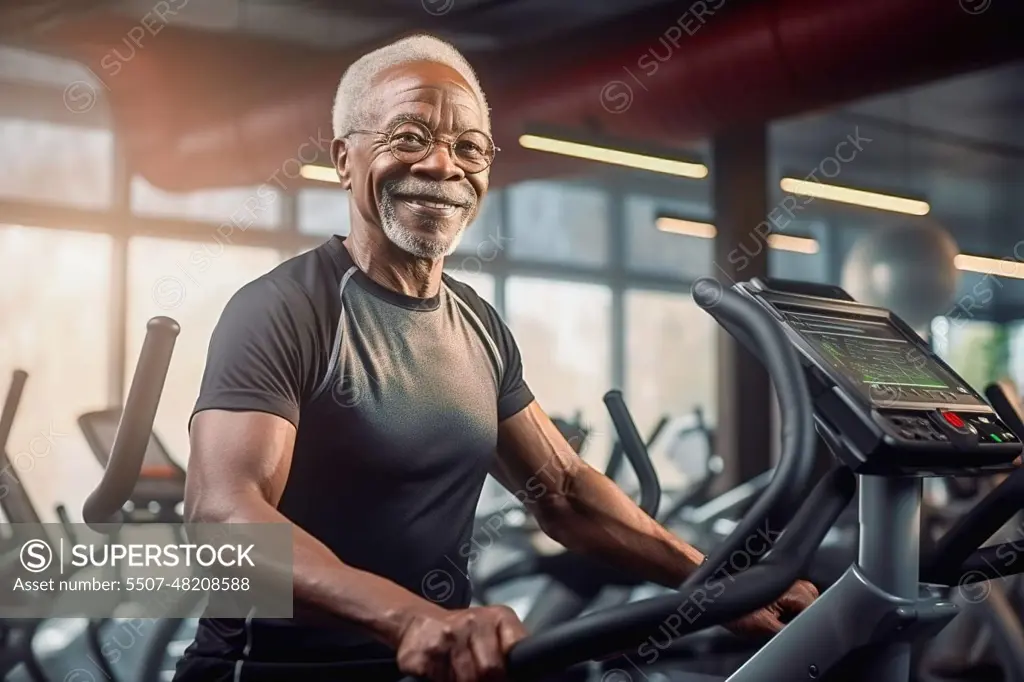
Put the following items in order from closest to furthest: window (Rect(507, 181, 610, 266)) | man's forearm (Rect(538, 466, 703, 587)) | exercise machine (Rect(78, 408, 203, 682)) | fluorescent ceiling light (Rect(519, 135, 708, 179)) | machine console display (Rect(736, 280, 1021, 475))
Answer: machine console display (Rect(736, 280, 1021, 475)) < man's forearm (Rect(538, 466, 703, 587)) < exercise machine (Rect(78, 408, 203, 682)) < fluorescent ceiling light (Rect(519, 135, 708, 179)) < window (Rect(507, 181, 610, 266))

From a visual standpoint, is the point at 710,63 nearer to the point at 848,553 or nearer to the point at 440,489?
the point at 848,553

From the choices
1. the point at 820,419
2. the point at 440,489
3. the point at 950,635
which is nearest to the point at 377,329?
the point at 440,489

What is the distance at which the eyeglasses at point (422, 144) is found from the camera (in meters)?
1.80

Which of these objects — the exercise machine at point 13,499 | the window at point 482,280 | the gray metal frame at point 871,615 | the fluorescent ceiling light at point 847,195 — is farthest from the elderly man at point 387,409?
the fluorescent ceiling light at point 847,195

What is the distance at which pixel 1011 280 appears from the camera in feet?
19.7

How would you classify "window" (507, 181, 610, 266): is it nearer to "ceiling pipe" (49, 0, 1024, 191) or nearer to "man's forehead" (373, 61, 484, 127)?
"ceiling pipe" (49, 0, 1024, 191)

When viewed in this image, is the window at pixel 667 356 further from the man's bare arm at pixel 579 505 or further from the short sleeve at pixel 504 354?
the man's bare arm at pixel 579 505

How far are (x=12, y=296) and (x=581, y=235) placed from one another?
2.41 metres

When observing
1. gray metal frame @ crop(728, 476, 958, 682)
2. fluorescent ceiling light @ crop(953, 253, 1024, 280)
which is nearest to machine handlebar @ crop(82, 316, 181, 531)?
gray metal frame @ crop(728, 476, 958, 682)

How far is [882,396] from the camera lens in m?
1.15

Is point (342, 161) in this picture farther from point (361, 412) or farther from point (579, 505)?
point (579, 505)

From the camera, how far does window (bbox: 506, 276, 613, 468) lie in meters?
3.85

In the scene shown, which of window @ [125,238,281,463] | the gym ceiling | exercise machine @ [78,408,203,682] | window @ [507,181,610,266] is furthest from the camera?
window @ [507,181,610,266]

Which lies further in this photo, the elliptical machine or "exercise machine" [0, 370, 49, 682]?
"exercise machine" [0, 370, 49, 682]
